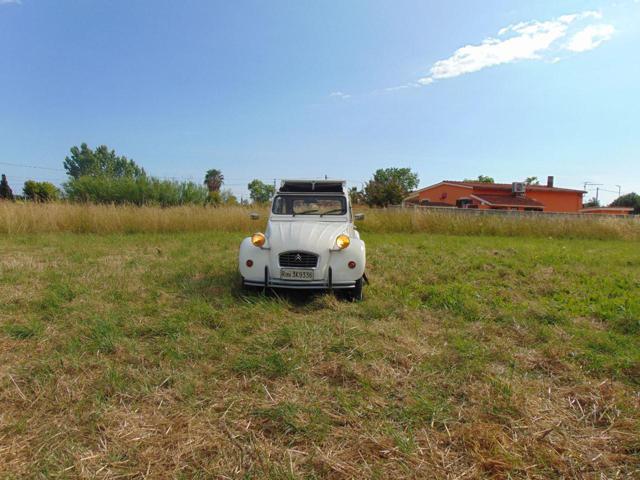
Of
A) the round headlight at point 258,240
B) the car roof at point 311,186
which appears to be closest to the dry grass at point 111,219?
the car roof at point 311,186

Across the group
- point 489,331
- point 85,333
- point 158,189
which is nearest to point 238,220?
point 158,189

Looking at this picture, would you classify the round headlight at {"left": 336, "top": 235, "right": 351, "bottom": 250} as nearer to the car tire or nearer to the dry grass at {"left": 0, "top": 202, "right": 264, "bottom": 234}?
→ the car tire

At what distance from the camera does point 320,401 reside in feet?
7.64

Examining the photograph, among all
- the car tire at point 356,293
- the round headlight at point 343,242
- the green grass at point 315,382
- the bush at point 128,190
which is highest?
the bush at point 128,190

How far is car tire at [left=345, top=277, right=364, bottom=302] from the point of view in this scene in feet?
14.8

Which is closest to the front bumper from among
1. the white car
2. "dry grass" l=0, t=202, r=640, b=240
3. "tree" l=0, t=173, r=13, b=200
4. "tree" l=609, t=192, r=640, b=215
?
the white car

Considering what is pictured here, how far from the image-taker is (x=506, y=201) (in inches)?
1351

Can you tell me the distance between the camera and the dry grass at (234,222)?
1219 cm

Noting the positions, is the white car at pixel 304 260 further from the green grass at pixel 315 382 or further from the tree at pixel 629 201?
the tree at pixel 629 201

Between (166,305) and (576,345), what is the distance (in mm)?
4675

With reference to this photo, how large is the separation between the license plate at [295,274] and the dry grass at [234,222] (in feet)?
31.2

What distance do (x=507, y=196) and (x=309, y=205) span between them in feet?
126

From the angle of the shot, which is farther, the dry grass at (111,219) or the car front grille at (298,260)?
the dry grass at (111,219)

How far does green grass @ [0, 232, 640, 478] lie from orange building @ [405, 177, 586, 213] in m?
33.3
